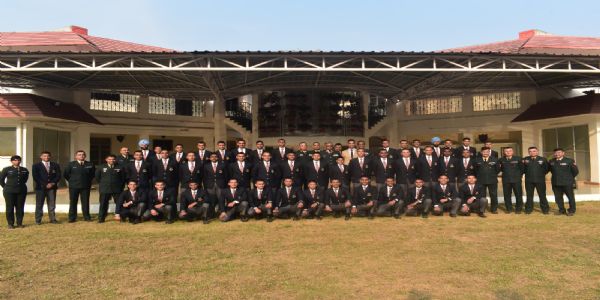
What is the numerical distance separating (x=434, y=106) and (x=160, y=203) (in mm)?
19713

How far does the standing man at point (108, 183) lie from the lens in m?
7.94

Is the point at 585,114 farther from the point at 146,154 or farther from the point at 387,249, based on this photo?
the point at 146,154

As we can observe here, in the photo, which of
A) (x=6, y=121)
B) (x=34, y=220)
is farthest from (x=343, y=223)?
(x=6, y=121)

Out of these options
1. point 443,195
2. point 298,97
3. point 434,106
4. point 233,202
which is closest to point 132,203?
point 233,202

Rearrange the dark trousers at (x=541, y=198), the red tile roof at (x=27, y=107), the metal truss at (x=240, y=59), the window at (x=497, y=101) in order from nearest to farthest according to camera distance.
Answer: the dark trousers at (x=541, y=198) → the metal truss at (x=240, y=59) → the red tile roof at (x=27, y=107) → the window at (x=497, y=101)

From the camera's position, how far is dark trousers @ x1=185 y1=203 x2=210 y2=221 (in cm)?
773

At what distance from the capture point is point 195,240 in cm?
620

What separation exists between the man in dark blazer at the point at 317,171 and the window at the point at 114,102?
1496 centimetres

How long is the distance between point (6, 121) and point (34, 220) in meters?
7.53

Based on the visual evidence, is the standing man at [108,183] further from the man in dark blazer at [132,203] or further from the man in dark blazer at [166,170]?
the man in dark blazer at [166,170]

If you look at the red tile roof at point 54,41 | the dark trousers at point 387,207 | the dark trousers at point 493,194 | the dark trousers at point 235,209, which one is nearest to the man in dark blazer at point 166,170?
the dark trousers at point 235,209

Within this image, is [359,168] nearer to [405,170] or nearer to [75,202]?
[405,170]

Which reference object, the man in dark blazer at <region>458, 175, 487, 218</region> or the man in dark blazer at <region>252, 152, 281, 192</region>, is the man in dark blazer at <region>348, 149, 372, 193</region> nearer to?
the man in dark blazer at <region>252, 152, 281, 192</region>

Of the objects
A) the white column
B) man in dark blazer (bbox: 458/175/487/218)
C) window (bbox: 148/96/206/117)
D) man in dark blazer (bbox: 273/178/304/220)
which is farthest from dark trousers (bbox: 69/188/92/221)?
the white column
